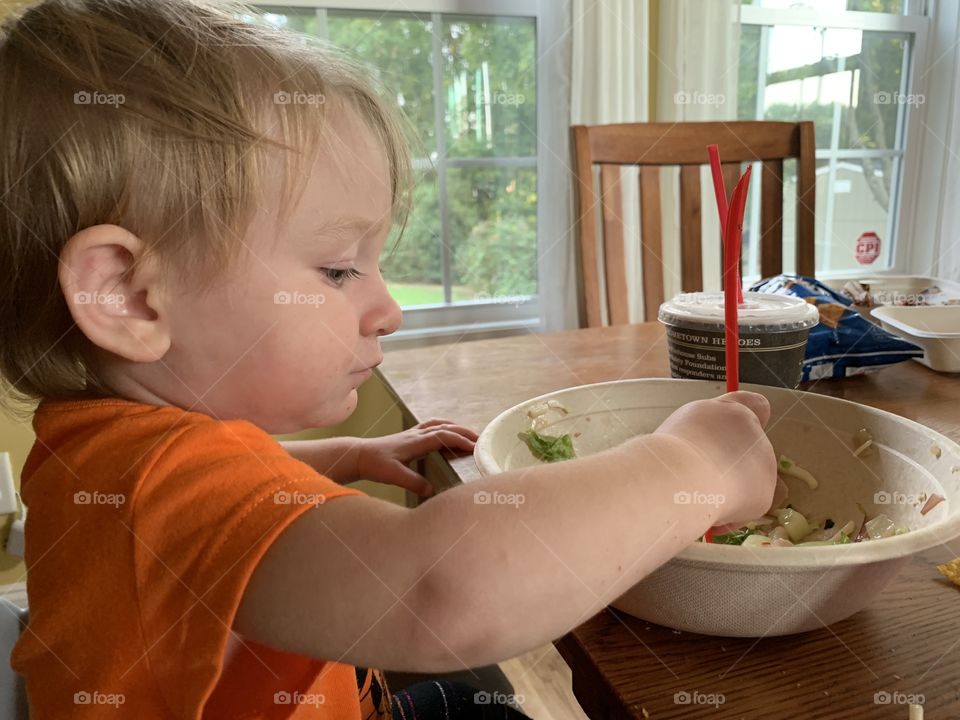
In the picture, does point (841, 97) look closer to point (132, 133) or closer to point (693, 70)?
point (693, 70)

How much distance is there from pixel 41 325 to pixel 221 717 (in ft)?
0.97

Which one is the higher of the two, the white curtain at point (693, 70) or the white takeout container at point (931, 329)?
the white curtain at point (693, 70)

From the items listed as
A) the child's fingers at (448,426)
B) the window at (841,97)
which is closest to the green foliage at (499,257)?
the window at (841,97)

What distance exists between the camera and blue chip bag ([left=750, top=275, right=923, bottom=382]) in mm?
897

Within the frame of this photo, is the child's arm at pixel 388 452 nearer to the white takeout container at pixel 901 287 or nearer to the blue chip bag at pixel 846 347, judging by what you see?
the blue chip bag at pixel 846 347

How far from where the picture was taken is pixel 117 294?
46 centimetres

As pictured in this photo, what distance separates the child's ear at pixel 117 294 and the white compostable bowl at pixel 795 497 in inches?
9.7

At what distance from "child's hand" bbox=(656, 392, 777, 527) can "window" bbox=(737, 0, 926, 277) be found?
82.7 inches

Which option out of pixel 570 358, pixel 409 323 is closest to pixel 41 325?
pixel 570 358

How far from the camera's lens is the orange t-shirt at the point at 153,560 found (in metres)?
0.39

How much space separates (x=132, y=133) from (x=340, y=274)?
156 millimetres

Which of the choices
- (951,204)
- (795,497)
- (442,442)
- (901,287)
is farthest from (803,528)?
(951,204)

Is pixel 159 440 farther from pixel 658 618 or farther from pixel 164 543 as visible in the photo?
pixel 658 618

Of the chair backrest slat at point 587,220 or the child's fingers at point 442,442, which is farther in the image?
the chair backrest slat at point 587,220
